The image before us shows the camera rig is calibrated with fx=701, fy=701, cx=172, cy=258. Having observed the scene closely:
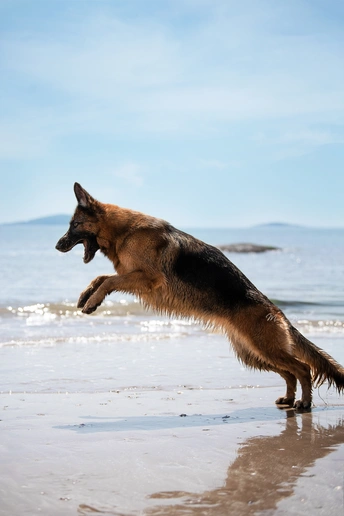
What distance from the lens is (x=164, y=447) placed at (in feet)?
17.6

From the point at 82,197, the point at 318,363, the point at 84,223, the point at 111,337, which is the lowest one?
the point at 318,363

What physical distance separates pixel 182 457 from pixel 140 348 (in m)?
6.21

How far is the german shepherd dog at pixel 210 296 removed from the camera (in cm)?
732

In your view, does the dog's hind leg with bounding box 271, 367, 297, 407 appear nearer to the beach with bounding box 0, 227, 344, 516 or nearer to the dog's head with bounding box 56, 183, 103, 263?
the beach with bounding box 0, 227, 344, 516

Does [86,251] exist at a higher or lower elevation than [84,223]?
lower

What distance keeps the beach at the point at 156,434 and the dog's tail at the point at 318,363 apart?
0.26 metres

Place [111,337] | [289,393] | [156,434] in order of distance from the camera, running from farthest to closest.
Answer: [111,337]
[289,393]
[156,434]

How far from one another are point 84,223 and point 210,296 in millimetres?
1715

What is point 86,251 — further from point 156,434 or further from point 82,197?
point 156,434

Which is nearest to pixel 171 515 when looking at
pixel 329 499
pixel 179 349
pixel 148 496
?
pixel 148 496

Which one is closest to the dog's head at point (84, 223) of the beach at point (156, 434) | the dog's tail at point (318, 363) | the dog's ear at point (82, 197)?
the dog's ear at point (82, 197)

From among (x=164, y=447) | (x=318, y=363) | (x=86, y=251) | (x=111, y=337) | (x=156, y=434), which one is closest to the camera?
(x=164, y=447)

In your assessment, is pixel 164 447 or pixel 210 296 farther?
pixel 210 296

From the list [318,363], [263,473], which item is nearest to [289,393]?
[318,363]
